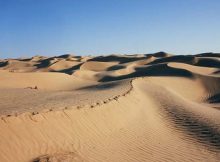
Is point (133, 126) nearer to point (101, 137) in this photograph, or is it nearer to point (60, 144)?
point (101, 137)

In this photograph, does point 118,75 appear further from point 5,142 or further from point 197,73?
point 5,142

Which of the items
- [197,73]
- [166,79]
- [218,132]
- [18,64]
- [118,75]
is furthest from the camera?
[18,64]

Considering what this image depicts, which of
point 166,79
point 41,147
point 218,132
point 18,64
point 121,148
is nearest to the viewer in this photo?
point 41,147

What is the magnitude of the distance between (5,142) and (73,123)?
2211 millimetres

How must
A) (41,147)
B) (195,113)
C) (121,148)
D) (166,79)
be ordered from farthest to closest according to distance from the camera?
(166,79) → (195,113) → (121,148) → (41,147)

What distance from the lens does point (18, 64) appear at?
5256cm

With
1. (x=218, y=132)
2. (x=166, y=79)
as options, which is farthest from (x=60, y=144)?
(x=166, y=79)

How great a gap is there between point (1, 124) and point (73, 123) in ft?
6.76

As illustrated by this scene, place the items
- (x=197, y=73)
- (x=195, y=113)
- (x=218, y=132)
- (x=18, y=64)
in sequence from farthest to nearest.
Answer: (x=18, y=64)
(x=197, y=73)
(x=195, y=113)
(x=218, y=132)

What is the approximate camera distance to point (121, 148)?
9.21 metres

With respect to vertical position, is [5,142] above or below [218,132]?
above

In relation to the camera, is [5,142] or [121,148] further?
[121,148]

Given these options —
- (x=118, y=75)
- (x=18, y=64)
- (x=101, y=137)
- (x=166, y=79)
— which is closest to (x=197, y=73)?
(x=166, y=79)

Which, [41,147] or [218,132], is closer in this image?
[41,147]
